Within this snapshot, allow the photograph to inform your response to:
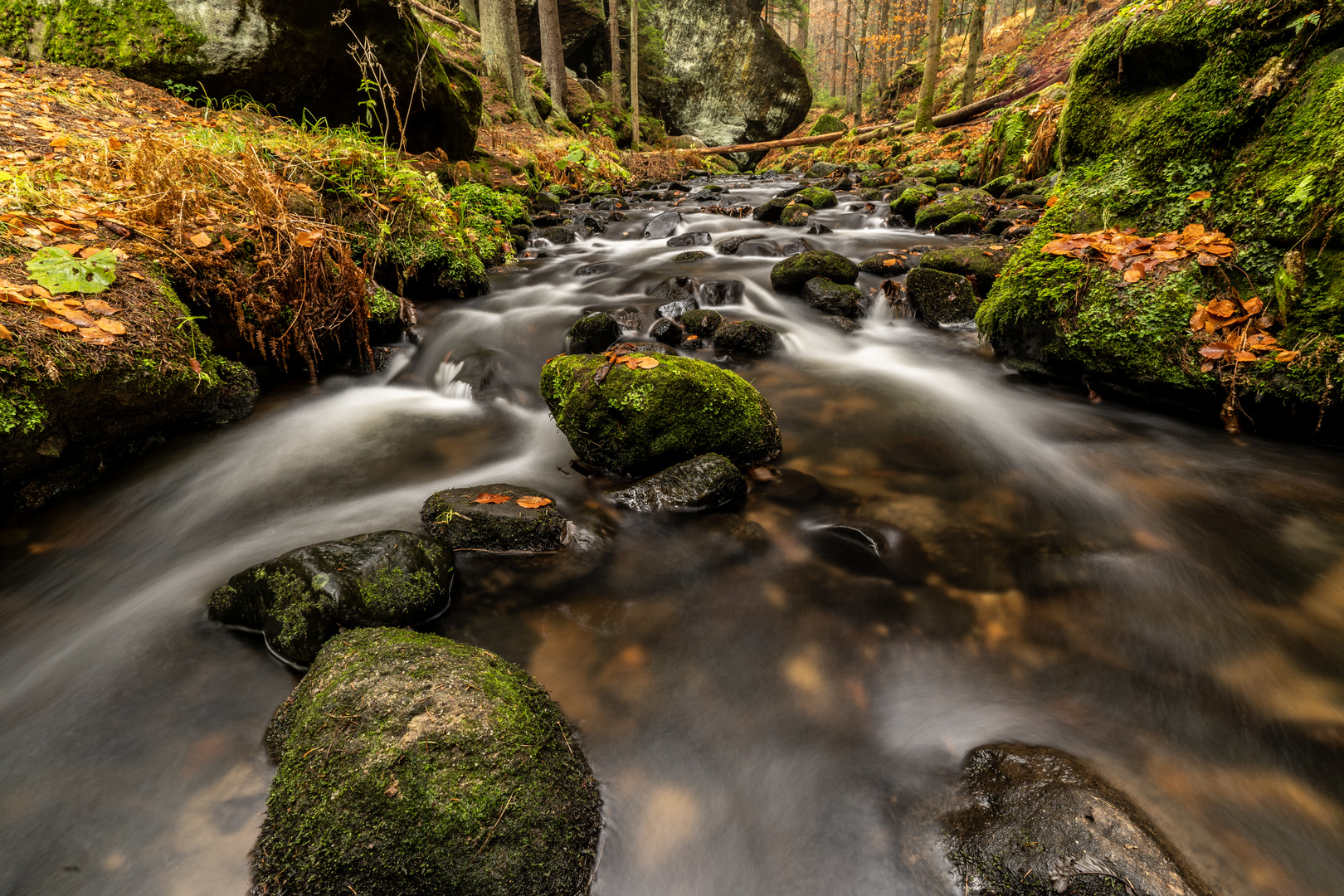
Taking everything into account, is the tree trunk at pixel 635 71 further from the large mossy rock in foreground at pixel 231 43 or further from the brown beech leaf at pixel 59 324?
the brown beech leaf at pixel 59 324

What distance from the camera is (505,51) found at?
14484mm

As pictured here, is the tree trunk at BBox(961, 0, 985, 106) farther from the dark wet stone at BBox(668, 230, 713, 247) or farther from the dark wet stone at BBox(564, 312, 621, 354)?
the dark wet stone at BBox(564, 312, 621, 354)

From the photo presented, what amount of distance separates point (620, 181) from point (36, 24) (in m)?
11.6

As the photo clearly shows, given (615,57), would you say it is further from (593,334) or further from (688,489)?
(688,489)

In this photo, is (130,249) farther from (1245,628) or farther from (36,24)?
(1245,628)

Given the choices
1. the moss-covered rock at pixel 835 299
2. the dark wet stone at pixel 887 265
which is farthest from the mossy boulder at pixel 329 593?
the dark wet stone at pixel 887 265

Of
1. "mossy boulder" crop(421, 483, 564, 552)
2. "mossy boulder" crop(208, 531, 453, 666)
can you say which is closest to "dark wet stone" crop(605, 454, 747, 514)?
"mossy boulder" crop(421, 483, 564, 552)

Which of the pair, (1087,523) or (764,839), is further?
(1087,523)

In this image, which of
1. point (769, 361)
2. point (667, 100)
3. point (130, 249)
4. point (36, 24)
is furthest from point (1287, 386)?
point (667, 100)

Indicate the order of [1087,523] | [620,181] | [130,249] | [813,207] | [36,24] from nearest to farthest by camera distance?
1. [1087,523]
2. [130,249]
3. [36,24]
4. [813,207]
5. [620,181]

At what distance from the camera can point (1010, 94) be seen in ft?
61.8

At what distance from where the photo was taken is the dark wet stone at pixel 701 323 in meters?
6.09

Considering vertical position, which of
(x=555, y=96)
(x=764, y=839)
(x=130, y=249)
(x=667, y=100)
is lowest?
(x=764, y=839)

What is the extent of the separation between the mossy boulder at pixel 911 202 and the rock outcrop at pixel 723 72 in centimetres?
2237
